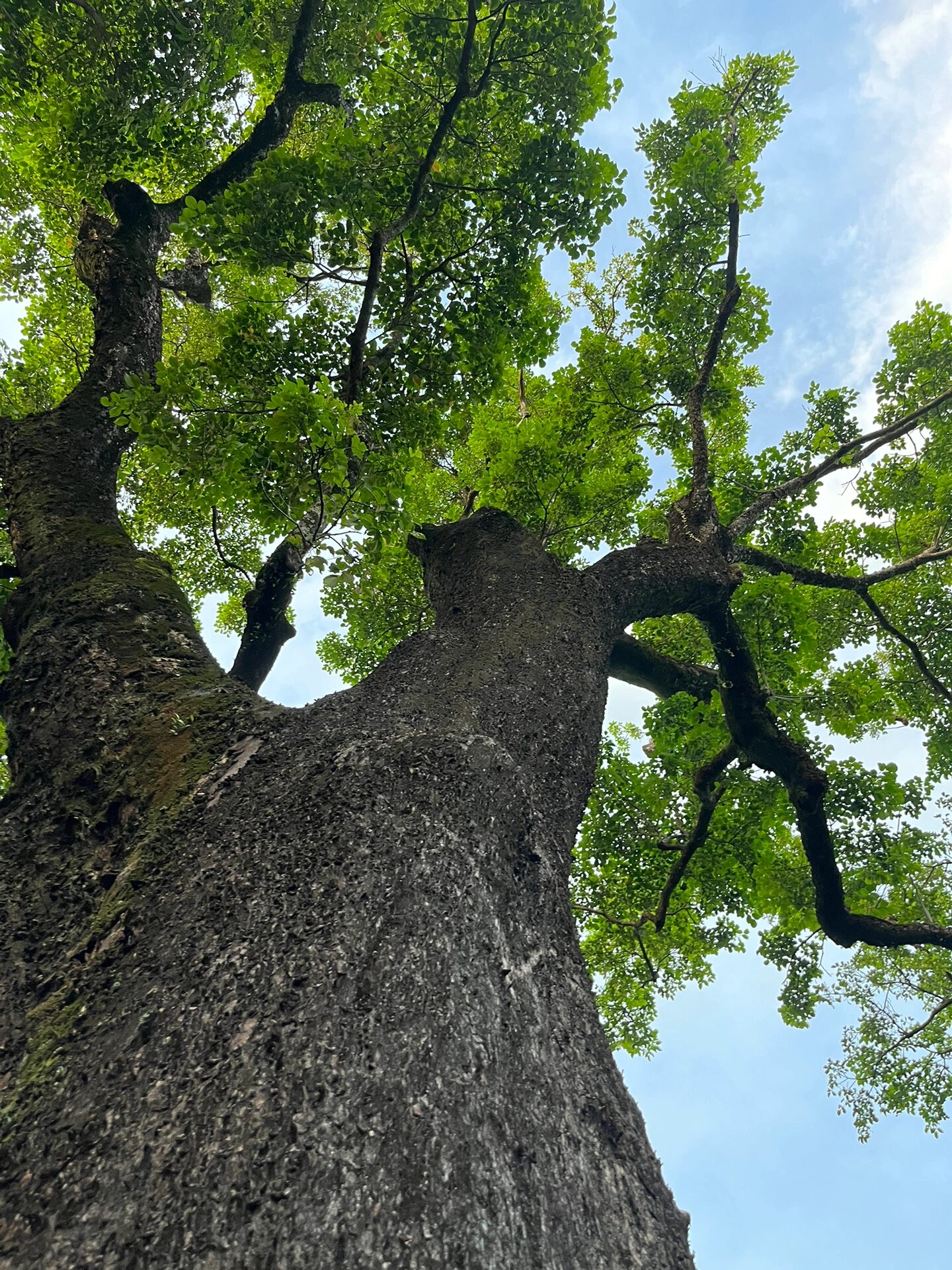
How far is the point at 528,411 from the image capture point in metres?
10.8

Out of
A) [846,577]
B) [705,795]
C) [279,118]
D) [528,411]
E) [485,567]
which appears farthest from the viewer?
[528,411]

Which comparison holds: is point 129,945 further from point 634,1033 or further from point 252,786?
point 634,1033

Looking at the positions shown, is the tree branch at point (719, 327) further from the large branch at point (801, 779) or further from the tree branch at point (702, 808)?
the tree branch at point (702, 808)

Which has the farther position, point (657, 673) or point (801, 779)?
point (657, 673)

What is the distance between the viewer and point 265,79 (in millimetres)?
9234

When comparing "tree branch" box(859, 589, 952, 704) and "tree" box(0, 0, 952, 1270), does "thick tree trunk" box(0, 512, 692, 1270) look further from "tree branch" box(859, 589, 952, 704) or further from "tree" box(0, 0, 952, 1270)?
"tree branch" box(859, 589, 952, 704)

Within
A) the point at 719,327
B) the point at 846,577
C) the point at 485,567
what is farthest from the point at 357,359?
the point at 846,577

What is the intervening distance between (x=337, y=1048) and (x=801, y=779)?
4.94 m

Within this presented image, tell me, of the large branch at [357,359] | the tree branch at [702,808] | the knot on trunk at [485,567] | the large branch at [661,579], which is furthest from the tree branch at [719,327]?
the large branch at [357,359]

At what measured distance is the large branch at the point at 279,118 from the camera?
256 inches

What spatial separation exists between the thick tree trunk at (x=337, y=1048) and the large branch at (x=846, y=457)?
490cm

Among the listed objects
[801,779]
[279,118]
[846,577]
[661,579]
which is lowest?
[801,779]

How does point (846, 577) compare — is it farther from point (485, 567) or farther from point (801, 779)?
point (485, 567)

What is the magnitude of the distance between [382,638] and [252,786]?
5.93 m
